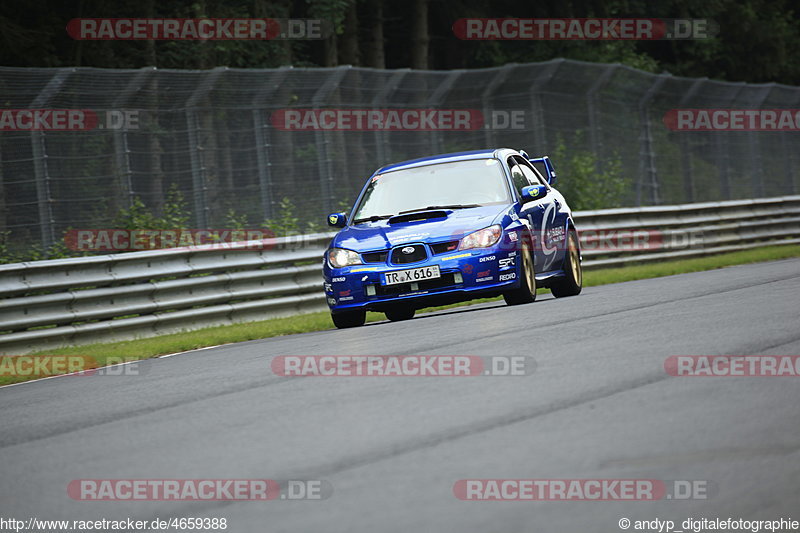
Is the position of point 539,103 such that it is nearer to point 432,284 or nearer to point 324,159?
point 324,159

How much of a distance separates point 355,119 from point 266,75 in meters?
→ 1.72

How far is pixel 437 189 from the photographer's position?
13.8 metres

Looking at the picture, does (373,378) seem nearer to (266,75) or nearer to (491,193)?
(491,193)

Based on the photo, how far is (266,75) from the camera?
19.0 meters

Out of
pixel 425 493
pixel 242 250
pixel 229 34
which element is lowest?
pixel 425 493

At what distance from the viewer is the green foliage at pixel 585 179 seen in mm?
24094

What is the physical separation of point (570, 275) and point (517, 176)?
4.10ft

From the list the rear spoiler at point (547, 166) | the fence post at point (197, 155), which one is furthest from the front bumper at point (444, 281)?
the fence post at point (197, 155)

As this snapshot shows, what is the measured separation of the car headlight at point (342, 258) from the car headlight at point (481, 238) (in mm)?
1028

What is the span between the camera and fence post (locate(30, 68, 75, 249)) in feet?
52.7

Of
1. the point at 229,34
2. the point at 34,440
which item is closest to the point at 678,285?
the point at 34,440
